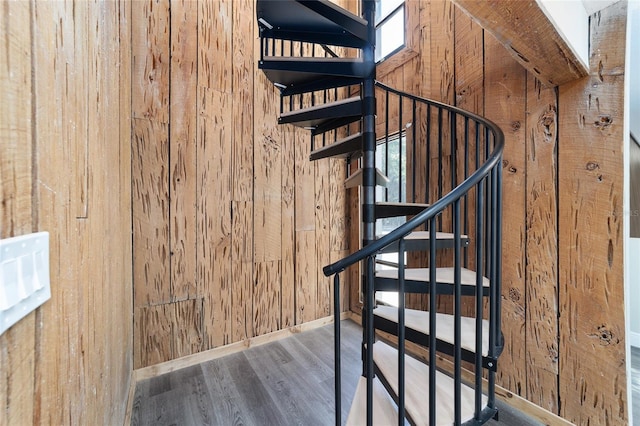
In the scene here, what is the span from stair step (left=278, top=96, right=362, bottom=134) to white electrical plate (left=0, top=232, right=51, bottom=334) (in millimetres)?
1666

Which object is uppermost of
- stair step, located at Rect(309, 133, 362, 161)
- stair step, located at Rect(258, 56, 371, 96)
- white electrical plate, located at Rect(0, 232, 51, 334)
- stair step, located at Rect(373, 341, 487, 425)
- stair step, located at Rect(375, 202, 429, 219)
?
stair step, located at Rect(258, 56, 371, 96)

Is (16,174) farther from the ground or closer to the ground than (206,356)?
farther from the ground

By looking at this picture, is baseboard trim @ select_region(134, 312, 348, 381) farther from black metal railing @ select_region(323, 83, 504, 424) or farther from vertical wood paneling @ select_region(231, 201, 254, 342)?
black metal railing @ select_region(323, 83, 504, 424)

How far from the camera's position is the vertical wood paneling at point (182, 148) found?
2104 mm

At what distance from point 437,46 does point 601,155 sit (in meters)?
1.42

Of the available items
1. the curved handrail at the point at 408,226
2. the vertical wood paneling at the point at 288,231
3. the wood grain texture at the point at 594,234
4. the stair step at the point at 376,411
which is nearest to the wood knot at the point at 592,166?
the wood grain texture at the point at 594,234

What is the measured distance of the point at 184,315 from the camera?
2.13 m

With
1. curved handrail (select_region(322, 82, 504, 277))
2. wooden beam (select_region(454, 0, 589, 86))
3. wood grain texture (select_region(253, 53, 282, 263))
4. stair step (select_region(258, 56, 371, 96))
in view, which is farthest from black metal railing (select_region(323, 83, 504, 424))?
wood grain texture (select_region(253, 53, 282, 263))

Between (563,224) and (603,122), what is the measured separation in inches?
22.1

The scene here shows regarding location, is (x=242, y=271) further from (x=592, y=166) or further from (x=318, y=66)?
(x=592, y=166)

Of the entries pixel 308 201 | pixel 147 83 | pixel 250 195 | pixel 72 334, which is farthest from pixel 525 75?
pixel 147 83

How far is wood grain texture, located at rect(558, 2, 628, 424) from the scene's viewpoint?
1.28 meters

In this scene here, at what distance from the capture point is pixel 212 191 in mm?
2258

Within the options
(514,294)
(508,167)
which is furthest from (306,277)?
(508,167)
